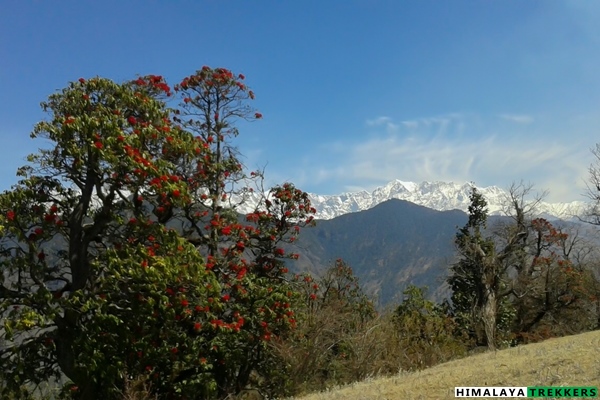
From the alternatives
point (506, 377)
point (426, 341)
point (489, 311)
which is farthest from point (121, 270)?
point (489, 311)

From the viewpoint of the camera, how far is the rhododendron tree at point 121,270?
11281mm

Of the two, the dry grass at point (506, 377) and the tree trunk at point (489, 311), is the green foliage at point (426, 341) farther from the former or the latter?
the dry grass at point (506, 377)

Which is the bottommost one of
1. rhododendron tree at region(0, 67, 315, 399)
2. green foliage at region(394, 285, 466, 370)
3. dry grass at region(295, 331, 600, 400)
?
green foliage at region(394, 285, 466, 370)

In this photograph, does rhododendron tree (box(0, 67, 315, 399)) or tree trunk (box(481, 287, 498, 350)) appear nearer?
rhododendron tree (box(0, 67, 315, 399))

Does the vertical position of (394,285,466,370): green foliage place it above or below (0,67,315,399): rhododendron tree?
below

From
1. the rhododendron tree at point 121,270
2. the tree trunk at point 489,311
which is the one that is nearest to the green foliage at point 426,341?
the tree trunk at point 489,311

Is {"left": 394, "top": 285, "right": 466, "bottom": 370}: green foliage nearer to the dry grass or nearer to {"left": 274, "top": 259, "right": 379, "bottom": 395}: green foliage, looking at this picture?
{"left": 274, "top": 259, "right": 379, "bottom": 395}: green foliage

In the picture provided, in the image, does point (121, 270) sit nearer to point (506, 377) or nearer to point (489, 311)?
point (506, 377)

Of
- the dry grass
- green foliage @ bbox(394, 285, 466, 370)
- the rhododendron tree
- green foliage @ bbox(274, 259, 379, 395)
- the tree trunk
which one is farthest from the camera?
the tree trunk

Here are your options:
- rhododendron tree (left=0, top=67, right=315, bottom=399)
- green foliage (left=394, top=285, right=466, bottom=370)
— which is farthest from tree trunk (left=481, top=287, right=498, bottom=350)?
rhododendron tree (left=0, top=67, right=315, bottom=399)

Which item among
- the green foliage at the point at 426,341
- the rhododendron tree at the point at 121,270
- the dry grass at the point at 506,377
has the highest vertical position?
the rhododendron tree at the point at 121,270

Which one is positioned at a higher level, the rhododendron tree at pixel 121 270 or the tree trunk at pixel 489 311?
the rhododendron tree at pixel 121 270

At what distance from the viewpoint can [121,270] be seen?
1091 centimetres

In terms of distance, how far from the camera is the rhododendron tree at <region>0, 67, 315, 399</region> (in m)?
11.3
